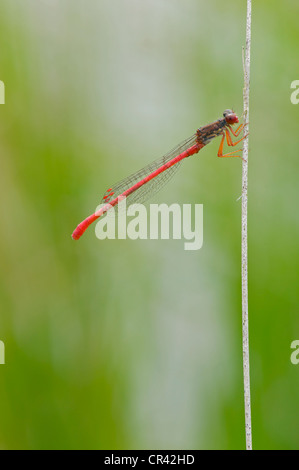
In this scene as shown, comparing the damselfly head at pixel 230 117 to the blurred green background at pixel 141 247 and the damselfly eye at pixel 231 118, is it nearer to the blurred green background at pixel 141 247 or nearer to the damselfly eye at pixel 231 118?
the damselfly eye at pixel 231 118

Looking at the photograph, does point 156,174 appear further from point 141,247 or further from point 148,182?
point 141,247

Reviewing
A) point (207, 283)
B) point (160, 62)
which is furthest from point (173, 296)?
point (160, 62)

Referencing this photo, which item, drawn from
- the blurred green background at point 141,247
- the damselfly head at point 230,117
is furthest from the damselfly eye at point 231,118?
the blurred green background at point 141,247

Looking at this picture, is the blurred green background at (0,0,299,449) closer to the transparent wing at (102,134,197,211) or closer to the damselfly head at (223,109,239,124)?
the transparent wing at (102,134,197,211)

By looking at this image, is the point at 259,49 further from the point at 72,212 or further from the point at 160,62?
the point at 72,212

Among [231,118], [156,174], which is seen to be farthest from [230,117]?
[156,174]
